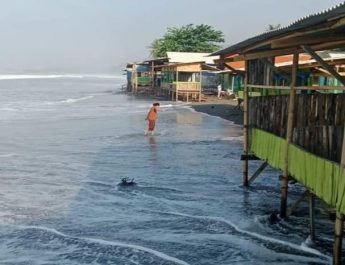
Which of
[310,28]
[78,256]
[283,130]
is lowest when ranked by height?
[78,256]

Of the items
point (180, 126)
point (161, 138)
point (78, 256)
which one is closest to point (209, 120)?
point (180, 126)

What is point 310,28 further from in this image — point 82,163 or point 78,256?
point 82,163

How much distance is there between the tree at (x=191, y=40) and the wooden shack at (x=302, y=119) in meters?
54.9

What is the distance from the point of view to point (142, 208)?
10.5m

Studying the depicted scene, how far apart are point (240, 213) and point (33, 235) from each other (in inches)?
152

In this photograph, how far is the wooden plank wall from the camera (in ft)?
23.7

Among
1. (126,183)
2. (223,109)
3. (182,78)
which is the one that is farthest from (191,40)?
(126,183)

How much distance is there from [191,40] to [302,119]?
58.8 m

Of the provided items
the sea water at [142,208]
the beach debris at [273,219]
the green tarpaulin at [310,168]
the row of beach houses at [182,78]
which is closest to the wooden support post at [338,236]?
the green tarpaulin at [310,168]

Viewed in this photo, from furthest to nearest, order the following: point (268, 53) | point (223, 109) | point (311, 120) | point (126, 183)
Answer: point (223, 109), point (126, 183), point (268, 53), point (311, 120)

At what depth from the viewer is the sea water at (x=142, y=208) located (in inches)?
314

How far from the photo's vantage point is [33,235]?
347 inches

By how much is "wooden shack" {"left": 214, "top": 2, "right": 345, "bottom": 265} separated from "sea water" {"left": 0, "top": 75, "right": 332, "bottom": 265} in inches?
30.7

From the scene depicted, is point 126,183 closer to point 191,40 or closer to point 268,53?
point 268,53
